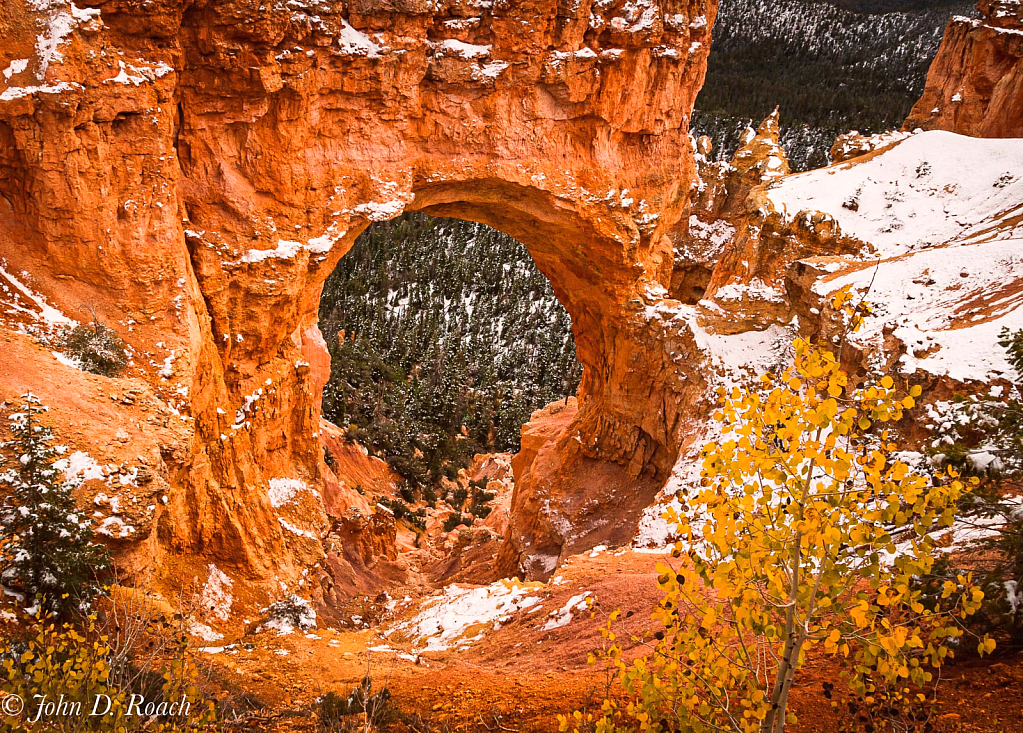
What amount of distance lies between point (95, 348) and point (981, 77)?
30879 mm

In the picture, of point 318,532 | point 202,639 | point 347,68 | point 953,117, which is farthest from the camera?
point 953,117

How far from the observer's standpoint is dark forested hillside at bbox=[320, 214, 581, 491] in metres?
38.3

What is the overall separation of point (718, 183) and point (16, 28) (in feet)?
87.4

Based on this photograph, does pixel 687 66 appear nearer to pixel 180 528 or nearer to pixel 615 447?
pixel 615 447

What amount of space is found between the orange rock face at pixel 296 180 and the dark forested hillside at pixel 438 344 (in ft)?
50.6

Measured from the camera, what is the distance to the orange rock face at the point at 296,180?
39.2 feet

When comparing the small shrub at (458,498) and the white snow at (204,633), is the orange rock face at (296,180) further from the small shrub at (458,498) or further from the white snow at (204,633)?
the small shrub at (458,498)

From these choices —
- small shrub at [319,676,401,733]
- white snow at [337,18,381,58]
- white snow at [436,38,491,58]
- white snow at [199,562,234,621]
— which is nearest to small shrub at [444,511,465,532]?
white snow at [199,562,234,621]

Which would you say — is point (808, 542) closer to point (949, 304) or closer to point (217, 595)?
point (217, 595)

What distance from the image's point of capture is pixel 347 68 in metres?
15.3

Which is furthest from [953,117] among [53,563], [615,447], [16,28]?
[53,563]

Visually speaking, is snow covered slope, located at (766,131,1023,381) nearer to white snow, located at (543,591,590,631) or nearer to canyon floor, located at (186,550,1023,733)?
canyon floor, located at (186,550,1023,733)

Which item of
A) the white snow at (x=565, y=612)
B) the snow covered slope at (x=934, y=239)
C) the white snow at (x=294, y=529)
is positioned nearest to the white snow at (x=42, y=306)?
the white snow at (x=294, y=529)

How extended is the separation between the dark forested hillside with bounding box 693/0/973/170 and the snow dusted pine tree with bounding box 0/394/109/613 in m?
68.7
